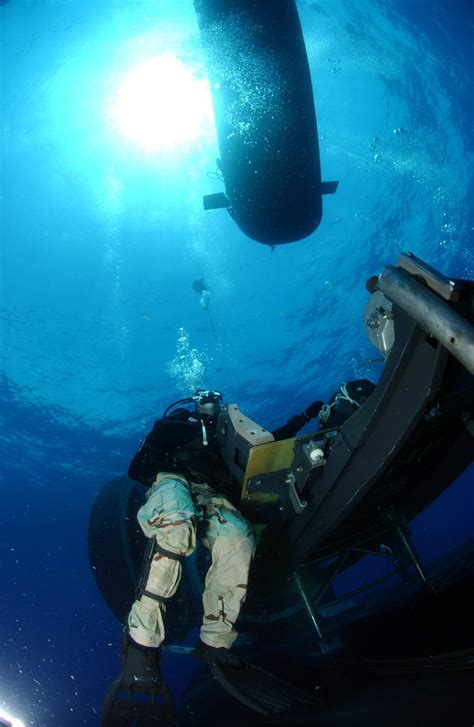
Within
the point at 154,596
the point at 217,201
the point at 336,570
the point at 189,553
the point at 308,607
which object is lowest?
the point at 336,570

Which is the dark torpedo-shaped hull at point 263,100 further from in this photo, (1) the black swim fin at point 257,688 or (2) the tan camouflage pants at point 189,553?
(1) the black swim fin at point 257,688

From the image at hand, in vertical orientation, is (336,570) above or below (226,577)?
below

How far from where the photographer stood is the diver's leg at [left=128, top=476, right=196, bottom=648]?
3.01 meters

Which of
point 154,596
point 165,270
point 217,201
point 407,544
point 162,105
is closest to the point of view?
point 154,596

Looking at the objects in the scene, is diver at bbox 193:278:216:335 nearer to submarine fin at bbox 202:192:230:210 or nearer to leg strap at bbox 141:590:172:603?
submarine fin at bbox 202:192:230:210

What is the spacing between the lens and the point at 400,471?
3301 mm

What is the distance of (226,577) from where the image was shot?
3365 millimetres

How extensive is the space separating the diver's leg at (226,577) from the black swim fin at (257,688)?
0.22 meters

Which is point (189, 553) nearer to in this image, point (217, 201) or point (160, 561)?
point (160, 561)

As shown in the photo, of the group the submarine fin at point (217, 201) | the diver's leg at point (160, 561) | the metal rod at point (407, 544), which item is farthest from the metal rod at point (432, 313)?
the submarine fin at point (217, 201)

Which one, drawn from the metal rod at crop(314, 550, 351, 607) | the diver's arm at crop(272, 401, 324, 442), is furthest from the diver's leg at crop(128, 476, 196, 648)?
the metal rod at crop(314, 550, 351, 607)

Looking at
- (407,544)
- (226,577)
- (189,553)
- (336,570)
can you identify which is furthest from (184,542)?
(407,544)

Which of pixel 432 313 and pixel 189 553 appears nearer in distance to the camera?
pixel 432 313

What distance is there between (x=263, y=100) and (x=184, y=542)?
214 inches
